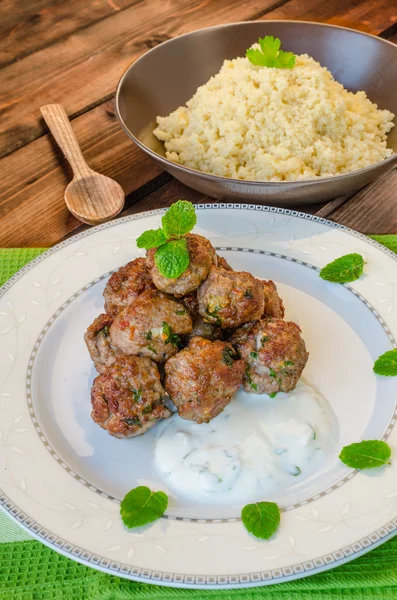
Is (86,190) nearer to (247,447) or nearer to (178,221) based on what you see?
(178,221)

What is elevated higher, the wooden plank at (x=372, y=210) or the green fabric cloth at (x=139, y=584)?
the wooden plank at (x=372, y=210)

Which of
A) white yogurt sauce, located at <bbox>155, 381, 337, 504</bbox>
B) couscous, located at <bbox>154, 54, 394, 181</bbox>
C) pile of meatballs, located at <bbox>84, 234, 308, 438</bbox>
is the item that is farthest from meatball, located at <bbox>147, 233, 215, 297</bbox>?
couscous, located at <bbox>154, 54, 394, 181</bbox>

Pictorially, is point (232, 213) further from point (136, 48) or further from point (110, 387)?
point (136, 48)

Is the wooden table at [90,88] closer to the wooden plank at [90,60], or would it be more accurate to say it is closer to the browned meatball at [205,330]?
the wooden plank at [90,60]

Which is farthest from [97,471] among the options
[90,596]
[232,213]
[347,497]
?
[232,213]

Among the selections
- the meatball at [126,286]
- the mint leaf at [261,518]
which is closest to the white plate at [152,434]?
the mint leaf at [261,518]

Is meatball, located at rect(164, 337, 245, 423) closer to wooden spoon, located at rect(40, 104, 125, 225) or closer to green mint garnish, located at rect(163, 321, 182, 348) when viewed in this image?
green mint garnish, located at rect(163, 321, 182, 348)
